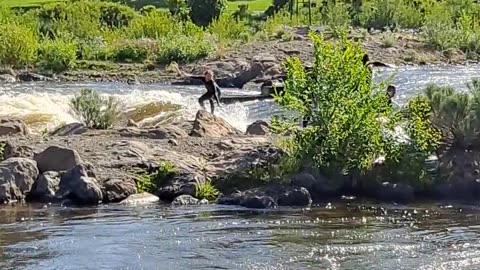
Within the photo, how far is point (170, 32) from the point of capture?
57688 millimetres

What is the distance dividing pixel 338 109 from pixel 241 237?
511cm

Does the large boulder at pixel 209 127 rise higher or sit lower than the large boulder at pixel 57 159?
lower

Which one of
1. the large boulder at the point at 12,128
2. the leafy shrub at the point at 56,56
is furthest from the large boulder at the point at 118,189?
the leafy shrub at the point at 56,56

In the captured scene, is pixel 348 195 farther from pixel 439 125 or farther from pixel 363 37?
pixel 363 37

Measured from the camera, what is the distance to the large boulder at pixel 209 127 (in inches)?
983

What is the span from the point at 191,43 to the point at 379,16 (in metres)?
20.4

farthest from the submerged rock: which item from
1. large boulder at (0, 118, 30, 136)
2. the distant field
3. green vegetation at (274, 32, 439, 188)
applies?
the distant field

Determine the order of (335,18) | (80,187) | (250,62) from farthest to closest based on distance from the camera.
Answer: (335,18) → (250,62) → (80,187)

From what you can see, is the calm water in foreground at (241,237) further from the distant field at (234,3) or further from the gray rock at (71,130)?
the distant field at (234,3)

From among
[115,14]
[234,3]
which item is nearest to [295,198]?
[115,14]

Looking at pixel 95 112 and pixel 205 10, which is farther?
pixel 205 10

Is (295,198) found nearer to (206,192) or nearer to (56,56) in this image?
(206,192)

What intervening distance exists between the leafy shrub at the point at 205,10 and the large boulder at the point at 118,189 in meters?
51.8

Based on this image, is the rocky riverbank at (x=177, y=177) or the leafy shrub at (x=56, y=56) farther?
the leafy shrub at (x=56, y=56)
